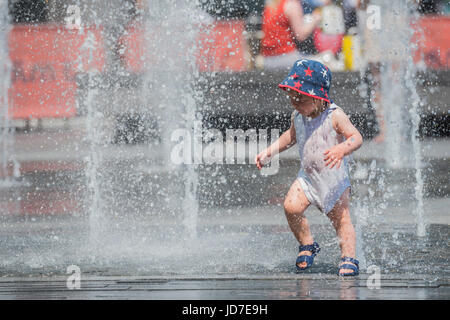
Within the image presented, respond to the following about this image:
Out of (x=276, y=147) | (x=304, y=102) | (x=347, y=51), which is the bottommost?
(x=276, y=147)

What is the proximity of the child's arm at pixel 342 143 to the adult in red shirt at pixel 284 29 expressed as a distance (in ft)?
23.0

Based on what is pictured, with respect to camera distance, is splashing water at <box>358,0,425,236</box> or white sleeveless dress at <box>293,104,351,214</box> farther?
splashing water at <box>358,0,425,236</box>

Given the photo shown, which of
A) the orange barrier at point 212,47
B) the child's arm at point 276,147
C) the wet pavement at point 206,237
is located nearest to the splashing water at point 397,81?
the wet pavement at point 206,237

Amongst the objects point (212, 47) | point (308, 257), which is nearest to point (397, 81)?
point (212, 47)

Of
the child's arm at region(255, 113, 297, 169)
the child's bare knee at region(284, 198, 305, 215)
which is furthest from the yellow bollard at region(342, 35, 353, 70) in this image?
the child's bare knee at region(284, 198, 305, 215)

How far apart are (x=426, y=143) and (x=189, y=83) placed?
3.36m

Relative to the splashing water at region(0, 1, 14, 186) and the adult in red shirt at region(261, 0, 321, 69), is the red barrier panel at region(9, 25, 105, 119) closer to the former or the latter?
the splashing water at region(0, 1, 14, 186)

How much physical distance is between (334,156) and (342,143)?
97 millimetres

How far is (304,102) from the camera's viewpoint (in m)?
4.57

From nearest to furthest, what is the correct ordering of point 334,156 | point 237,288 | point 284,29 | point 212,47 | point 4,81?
point 237,288
point 334,156
point 284,29
point 212,47
point 4,81

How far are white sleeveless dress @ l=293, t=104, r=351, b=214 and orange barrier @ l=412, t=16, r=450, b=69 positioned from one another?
852 centimetres

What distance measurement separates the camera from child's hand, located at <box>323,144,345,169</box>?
4.34 meters

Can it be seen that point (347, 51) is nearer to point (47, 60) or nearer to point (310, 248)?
point (47, 60)
